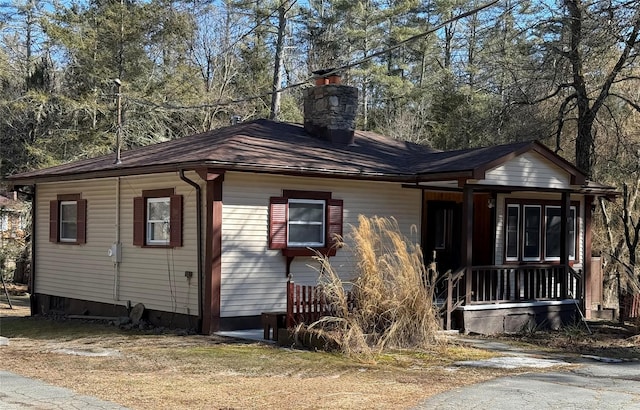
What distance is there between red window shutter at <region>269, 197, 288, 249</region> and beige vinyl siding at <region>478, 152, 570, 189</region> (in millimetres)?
3580

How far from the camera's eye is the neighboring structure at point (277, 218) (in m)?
12.8

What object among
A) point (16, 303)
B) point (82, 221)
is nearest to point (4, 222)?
point (16, 303)

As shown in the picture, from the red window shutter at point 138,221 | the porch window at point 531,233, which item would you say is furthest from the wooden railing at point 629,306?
the red window shutter at point 138,221

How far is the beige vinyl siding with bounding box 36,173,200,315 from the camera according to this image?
1320cm

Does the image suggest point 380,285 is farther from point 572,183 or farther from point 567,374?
point 572,183

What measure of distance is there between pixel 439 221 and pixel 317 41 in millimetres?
22678

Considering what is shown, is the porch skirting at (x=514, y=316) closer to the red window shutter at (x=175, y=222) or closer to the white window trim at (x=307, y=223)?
the white window trim at (x=307, y=223)

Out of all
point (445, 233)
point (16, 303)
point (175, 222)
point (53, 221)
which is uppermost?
point (175, 222)

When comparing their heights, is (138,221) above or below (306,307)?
above

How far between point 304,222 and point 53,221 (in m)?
6.44

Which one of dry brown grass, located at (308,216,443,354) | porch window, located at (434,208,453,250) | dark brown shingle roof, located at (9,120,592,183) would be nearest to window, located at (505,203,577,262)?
porch window, located at (434,208,453,250)

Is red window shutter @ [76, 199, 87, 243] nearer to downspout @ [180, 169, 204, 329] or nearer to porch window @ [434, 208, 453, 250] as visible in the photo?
downspout @ [180, 169, 204, 329]

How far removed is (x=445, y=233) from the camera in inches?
649

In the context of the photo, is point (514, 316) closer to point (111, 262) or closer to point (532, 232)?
point (532, 232)
